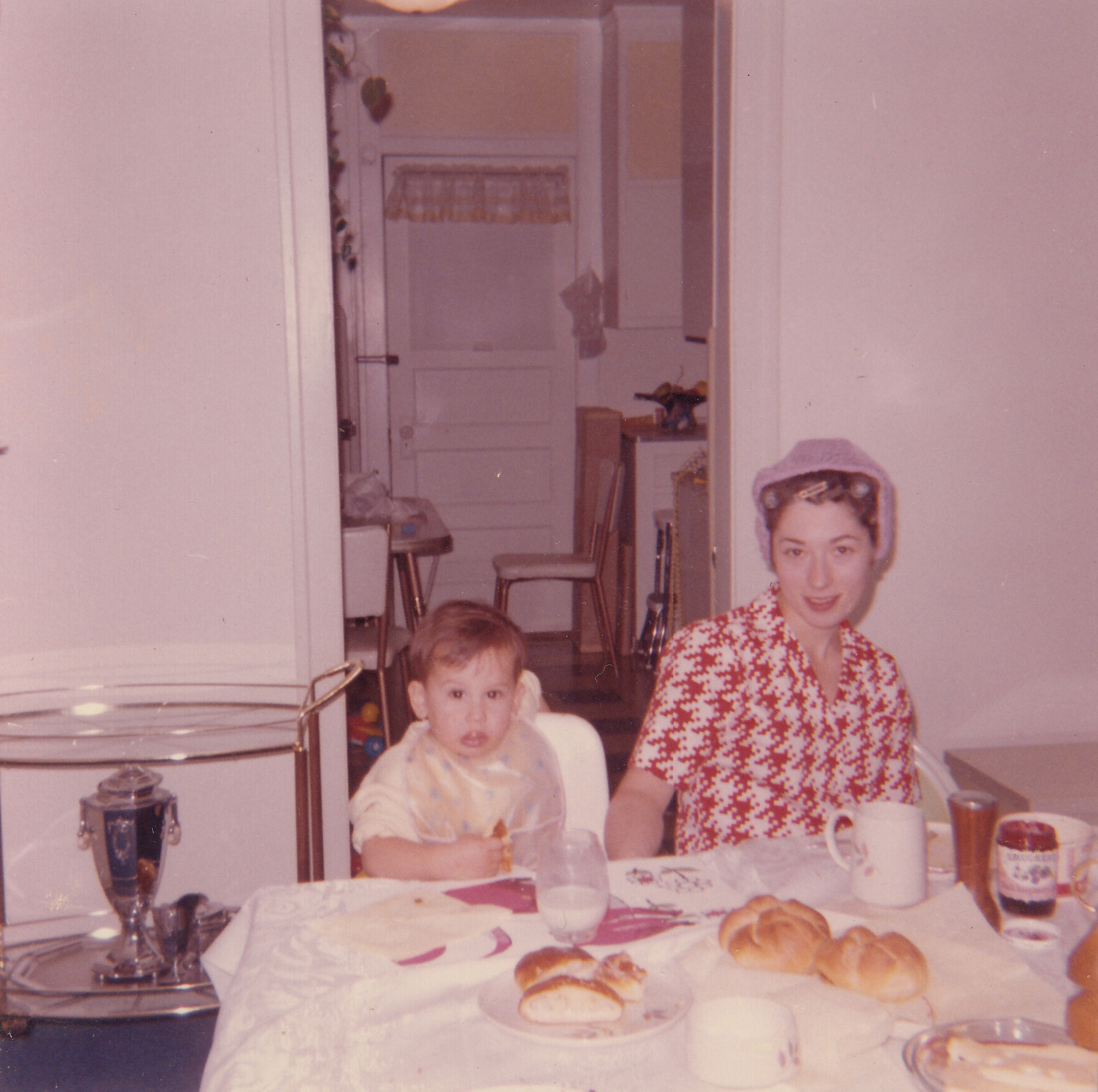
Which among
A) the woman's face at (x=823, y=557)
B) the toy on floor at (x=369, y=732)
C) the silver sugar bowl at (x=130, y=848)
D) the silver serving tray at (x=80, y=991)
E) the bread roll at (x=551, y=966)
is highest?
the woman's face at (x=823, y=557)

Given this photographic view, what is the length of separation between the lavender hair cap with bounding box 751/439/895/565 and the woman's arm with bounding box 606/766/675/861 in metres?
0.39

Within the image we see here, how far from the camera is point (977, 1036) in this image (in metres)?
0.97

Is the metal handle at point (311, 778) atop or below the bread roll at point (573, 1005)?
below

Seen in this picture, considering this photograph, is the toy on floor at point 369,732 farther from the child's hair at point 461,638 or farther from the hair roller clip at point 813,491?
the hair roller clip at point 813,491

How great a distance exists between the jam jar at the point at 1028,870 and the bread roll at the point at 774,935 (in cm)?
24

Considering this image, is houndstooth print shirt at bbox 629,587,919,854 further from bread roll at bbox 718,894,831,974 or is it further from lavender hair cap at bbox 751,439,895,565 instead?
bread roll at bbox 718,894,831,974

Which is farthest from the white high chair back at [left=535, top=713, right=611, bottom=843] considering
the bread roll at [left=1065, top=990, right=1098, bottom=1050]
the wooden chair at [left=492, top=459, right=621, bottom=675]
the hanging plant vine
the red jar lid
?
the wooden chair at [left=492, top=459, right=621, bottom=675]

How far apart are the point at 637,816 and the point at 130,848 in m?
1.13

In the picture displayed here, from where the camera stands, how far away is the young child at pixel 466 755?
163cm

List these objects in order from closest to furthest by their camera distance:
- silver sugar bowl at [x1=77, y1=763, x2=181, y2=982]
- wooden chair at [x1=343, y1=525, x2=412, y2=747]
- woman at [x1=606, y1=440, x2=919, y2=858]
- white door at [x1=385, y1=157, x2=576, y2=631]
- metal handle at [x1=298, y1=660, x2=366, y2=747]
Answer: woman at [x1=606, y1=440, x2=919, y2=858], metal handle at [x1=298, y1=660, x2=366, y2=747], silver sugar bowl at [x1=77, y1=763, x2=181, y2=982], wooden chair at [x1=343, y1=525, x2=412, y2=747], white door at [x1=385, y1=157, x2=576, y2=631]

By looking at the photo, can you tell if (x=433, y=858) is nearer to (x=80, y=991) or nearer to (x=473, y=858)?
(x=473, y=858)

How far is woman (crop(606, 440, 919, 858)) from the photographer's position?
1.69 meters

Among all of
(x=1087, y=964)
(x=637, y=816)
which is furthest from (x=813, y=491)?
(x=1087, y=964)

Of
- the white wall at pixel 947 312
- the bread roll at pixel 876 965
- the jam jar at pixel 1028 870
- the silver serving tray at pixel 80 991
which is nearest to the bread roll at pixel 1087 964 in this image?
the bread roll at pixel 876 965
